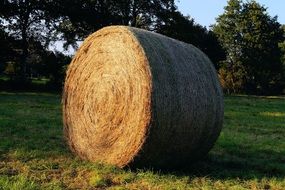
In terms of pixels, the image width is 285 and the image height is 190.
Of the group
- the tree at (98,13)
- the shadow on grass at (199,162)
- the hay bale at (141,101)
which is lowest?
the shadow on grass at (199,162)

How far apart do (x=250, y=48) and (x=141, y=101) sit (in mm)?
60481

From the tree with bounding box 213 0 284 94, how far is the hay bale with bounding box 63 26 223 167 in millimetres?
52459

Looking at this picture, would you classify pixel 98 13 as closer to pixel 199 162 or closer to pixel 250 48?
pixel 250 48

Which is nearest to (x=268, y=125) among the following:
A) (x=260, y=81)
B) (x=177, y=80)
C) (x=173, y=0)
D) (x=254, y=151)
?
(x=254, y=151)

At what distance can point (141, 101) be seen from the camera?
7.68 meters

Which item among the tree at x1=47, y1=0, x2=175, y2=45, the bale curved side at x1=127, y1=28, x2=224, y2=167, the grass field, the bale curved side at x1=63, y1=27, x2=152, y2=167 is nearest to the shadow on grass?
the grass field

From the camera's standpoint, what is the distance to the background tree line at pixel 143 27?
39.8 meters

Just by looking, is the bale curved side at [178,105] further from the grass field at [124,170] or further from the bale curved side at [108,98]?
the grass field at [124,170]

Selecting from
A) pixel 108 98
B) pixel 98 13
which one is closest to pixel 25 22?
pixel 98 13

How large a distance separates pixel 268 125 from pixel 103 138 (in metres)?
8.30

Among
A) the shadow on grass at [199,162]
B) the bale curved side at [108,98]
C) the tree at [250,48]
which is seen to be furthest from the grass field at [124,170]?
the tree at [250,48]

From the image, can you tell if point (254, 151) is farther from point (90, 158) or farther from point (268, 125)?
point (268, 125)

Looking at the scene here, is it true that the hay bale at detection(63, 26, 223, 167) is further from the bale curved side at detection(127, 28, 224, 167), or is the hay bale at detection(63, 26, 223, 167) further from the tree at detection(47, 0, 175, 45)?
the tree at detection(47, 0, 175, 45)

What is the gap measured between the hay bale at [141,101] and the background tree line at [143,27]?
1074 inches
